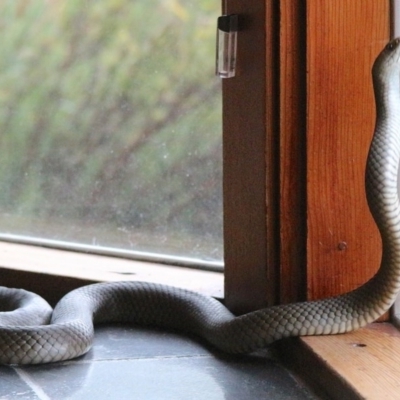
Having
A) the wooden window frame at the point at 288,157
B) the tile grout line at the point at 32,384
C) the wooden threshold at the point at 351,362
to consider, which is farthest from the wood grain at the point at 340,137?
the tile grout line at the point at 32,384

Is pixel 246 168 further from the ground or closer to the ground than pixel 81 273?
further from the ground

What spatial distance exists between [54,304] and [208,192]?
0.43 meters

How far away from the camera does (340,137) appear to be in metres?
1.70

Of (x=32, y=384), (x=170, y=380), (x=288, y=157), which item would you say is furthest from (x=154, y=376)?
(x=288, y=157)

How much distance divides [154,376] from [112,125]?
34.7 inches

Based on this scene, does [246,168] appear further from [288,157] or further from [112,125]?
[112,125]

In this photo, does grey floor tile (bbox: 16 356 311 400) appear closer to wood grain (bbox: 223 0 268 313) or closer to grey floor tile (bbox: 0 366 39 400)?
grey floor tile (bbox: 0 366 39 400)

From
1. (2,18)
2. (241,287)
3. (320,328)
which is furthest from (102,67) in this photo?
(320,328)

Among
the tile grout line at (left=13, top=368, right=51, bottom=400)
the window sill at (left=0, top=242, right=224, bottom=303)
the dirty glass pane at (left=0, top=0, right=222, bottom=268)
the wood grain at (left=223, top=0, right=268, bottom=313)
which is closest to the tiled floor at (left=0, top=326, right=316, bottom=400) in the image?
the tile grout line at (left=13, top=368, right=51, bottom=400)

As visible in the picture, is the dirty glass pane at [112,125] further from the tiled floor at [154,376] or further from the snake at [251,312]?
the tiled floor at [154,376]

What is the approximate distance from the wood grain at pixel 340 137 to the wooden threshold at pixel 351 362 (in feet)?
0.38

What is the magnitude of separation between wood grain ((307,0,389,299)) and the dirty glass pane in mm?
418

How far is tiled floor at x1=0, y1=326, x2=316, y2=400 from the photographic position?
147cm

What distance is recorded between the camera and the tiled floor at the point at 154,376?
1469 mm
